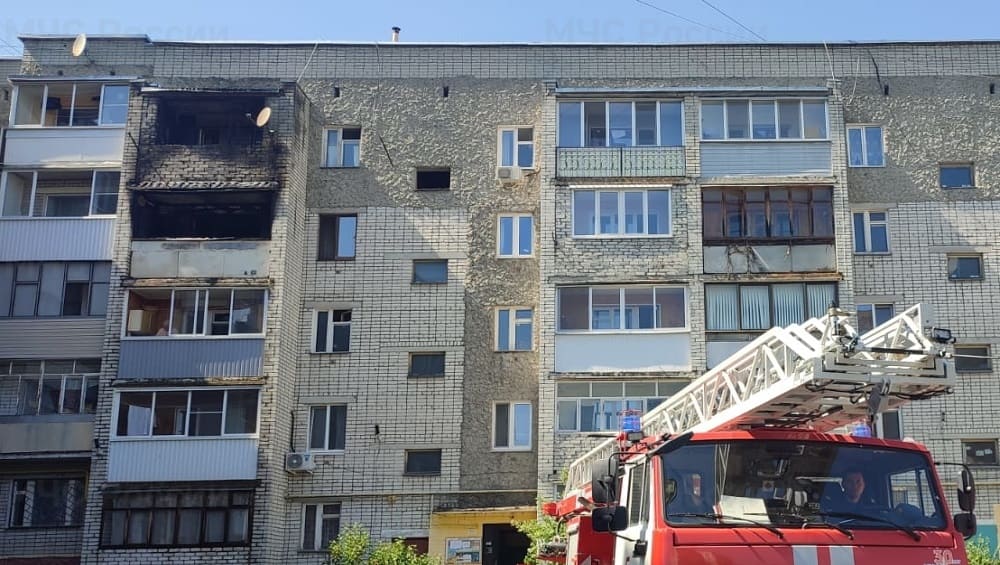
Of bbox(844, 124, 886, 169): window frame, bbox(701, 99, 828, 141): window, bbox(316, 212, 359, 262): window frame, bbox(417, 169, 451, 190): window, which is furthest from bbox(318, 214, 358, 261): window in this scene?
bbox(844, 124, 886, 169): window frame

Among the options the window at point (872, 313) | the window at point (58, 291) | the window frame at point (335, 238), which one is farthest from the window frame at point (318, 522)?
the window at point (872, 313)

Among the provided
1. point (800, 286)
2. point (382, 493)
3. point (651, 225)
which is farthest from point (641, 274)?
point (382, 493)

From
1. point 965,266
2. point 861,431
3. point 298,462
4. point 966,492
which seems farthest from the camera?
point 965,266

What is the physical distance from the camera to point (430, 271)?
1061 inches

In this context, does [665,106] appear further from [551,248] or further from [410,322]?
[410,322]

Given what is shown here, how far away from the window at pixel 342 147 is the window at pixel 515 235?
410cm

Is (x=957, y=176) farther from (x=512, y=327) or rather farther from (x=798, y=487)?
(x=798, y=487)

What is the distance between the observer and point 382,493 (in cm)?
2531

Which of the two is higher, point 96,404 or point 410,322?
point 410,322

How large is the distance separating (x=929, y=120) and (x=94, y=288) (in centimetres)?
2041

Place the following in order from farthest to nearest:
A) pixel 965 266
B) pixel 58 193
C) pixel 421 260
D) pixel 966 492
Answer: pixel 58 193 → pixel 421 260 → pixel 965 266 → pixel 966 492

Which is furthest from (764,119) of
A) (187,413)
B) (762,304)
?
(187,413)

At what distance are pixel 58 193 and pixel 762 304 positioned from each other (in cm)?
1744

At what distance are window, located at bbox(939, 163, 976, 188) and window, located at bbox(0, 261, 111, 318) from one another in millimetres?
20058
